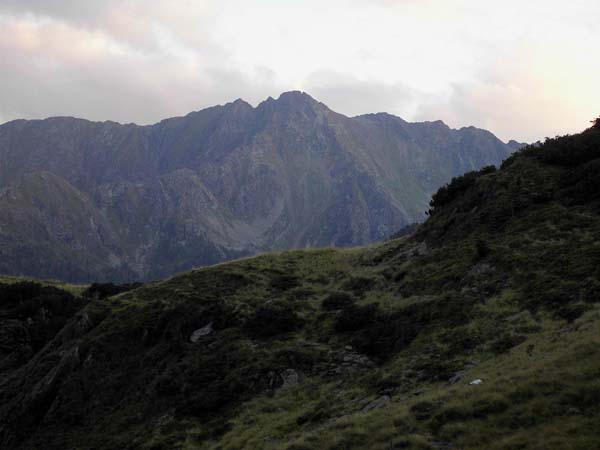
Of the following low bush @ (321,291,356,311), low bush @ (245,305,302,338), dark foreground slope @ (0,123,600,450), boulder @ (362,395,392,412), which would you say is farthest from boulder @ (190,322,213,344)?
boulder @ (362,395,392,412)

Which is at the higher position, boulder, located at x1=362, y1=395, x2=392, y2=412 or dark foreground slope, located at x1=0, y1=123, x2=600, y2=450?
dark foreground slope, located at x1=0, y1=123, x2=600, y2=450

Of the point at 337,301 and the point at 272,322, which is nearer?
the point at 272,322

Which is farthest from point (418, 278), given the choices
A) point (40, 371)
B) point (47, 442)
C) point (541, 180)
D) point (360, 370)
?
point (40, 371)

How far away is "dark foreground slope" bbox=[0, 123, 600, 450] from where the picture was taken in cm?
1609

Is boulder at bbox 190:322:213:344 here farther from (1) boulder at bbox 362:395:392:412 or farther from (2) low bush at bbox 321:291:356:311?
(1) boulder at bbox 362:395:392:412

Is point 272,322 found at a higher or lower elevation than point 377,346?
higher

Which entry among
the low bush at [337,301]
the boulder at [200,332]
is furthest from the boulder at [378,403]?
the boulder at [200,332]

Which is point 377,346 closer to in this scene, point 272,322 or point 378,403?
point 378,403

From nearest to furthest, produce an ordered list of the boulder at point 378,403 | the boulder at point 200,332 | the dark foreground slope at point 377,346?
the dark foreground slope at point 377,346
the boulder at point 378,403
the boulder at point 200,332

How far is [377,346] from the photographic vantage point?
26.6m

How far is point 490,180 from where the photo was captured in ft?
135

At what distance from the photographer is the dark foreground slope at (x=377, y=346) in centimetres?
1609

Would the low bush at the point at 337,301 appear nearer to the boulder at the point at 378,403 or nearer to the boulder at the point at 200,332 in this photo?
the boulder at the point at 200,332

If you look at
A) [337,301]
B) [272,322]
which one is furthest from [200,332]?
[337,301]
